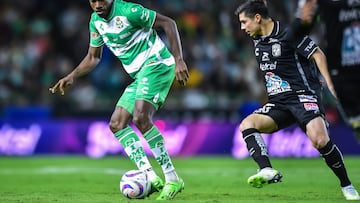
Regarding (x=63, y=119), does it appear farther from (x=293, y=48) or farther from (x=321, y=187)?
(x=293, y=48)

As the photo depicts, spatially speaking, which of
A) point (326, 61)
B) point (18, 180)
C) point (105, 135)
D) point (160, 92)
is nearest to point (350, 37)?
point (326, 61)

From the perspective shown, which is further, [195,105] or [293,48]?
[195,105]

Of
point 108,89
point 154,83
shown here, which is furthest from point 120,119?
point 108,89

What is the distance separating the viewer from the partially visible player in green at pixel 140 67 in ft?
31.6

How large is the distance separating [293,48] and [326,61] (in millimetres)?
441

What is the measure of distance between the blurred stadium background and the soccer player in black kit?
794cm

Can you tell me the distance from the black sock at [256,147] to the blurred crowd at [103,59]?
32.0 feet

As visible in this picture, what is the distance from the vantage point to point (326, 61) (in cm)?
915

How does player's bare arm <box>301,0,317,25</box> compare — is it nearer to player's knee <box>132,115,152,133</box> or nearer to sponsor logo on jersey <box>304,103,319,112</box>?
sponsor logo on jersey <box>304,103,319,112</box>

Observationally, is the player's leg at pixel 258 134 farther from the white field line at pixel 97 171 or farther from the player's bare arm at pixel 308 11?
the white field line at pixel 97 171

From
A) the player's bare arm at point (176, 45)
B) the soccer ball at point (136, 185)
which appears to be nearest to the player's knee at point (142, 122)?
the soccer ball at point (136, 185)

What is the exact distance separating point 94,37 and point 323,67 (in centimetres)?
282

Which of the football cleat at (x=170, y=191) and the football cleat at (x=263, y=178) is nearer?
the football cleat at (x=263, y=178)

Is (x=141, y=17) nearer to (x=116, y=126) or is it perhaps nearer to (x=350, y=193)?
(x=116, y=126)
